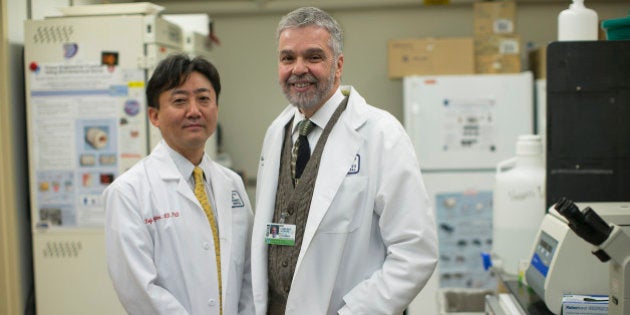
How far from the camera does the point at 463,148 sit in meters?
3.68

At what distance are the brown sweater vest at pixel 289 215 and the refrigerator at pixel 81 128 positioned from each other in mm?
1428

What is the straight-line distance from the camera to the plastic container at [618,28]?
1897 millimetres

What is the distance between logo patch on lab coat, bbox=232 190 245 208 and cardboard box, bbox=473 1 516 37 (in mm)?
2591

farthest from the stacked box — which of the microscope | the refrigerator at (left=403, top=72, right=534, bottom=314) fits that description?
the microscope

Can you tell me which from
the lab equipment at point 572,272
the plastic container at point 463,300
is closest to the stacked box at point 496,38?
the plastic container at point 463,300

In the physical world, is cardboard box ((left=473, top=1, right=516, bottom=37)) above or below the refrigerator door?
above

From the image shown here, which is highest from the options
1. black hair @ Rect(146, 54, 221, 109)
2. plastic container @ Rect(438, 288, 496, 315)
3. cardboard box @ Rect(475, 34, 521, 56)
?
cardboard box @ Rect(475, 34, 521, 56)

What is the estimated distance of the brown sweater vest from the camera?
1.62 meters

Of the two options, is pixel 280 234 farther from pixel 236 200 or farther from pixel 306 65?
pixel 306 65

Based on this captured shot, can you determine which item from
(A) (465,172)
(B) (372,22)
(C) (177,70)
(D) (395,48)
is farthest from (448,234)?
(C) (177,70)

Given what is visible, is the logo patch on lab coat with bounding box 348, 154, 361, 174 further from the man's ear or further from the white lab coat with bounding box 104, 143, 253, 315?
the man's ear

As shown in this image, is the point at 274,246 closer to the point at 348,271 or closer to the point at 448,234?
the point at 348,271

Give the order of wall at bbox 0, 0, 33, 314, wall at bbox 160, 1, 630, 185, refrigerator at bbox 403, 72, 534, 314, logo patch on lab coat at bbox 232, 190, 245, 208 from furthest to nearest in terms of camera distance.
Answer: wall at bbox 160, 1, 630, 185, refrigerator at bbox 403, 72, 534, 314, wall at bbox 0, 0, 33, 314, logo patch on lab coat at bbox 232, 190, 245, 208

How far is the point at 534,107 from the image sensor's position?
3.77 meters
